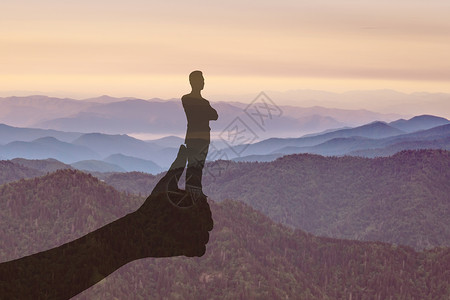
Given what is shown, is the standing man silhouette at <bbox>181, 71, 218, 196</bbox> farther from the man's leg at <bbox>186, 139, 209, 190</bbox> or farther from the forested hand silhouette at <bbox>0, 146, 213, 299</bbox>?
the forested hand silhouette at <bbox>0, 146, 213, 299</bbox>

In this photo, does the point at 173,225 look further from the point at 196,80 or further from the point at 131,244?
the point at 196,80

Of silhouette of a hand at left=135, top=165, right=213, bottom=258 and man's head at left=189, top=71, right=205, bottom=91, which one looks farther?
man's head at left=189, top=71, right=205, bottom=91

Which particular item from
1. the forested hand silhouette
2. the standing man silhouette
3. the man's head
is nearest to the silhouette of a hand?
the forested hand silhouette

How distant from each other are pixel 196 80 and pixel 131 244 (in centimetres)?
1008

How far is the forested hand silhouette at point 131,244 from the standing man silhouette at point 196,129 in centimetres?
59

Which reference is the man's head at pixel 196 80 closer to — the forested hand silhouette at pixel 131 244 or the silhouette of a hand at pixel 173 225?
the forested hand silhouette at pixel 131 244

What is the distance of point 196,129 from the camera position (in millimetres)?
31125

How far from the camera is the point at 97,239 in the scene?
32.1m

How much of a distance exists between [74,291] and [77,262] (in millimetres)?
1588

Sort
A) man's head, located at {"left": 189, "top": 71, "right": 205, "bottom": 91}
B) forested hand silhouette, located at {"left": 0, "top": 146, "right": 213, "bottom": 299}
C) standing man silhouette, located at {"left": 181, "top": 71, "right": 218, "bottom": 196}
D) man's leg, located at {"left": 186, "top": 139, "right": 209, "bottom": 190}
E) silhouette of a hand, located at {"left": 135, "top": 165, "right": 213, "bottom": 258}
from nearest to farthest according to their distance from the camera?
forested hand silhouette, located at {"left": 0, "top": 146, "right": 213, "bottom": 299} < man's leg, located at {"left": 186, "top": 139, "right": 209, "bottom": 190} < standing man silhouette, located at {"left": 181, "top": 71, "right": 218, "bottom": 196} < silhouette of a hand, located at {"left": 135, "top": 165, "right": 213, "bottom": 258} < man's head, located at {"left": 189, "top": 71, "right": 205, "bottom": 91}

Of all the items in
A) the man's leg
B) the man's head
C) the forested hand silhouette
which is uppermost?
the man's head

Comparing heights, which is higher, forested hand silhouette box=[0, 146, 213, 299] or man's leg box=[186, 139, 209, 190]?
man's leg box=[186, 139, 209, 190]

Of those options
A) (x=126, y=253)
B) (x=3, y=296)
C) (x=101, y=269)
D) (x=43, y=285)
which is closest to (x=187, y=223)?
(x=126, y=253)

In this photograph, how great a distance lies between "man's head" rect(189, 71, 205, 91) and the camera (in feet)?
104
